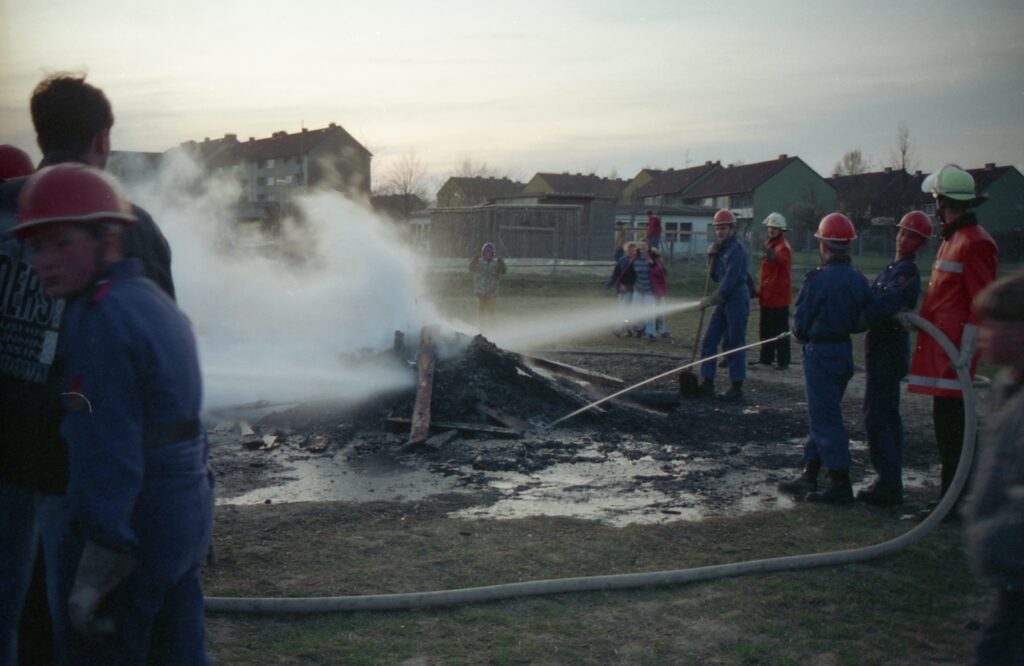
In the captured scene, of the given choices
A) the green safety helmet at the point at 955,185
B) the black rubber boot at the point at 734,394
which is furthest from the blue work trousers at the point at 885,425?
the black rubber boot at the point at 734,394

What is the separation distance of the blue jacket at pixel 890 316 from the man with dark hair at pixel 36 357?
4938 millimetres

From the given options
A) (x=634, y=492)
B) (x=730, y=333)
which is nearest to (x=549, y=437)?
(x=634, y=492)

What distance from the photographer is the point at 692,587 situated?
4766 millimetres

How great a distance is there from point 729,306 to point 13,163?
8.38 metres

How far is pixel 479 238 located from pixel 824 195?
41.2 meters

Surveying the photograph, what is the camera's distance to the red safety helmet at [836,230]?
6234mm

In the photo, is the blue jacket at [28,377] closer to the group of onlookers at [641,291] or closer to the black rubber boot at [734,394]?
the black rubber boot at [734,394]

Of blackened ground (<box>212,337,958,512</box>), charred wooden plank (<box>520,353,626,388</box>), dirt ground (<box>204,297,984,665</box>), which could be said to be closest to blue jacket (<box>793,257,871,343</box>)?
dirt ground (<box>204,297,984,665</box>)

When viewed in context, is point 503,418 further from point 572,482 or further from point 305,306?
point 305,306

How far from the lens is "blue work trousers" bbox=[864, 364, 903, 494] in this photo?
6273mm

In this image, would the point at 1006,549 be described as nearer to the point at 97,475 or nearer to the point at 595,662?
the point at 595,662

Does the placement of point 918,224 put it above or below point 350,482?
above

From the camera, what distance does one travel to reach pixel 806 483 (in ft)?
22.4

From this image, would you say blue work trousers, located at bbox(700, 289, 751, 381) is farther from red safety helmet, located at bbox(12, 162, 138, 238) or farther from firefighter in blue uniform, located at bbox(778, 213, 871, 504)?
red safety helmet, located at bbox(12, 162, 138, 238)
